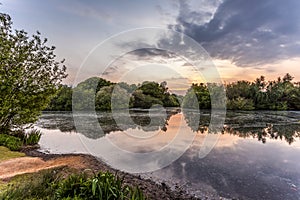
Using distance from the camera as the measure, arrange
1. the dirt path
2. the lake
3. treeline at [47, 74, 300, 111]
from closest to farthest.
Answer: the lake < the dirt path < treeline at [47, 74, 300, 111]

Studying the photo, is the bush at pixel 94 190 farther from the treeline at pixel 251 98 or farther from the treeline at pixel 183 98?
the treeline at pixel 251 98

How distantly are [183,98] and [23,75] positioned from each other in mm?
43974

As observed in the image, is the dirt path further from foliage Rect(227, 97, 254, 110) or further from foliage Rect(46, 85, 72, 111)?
foliage Rect(227, 97, 254, 110)

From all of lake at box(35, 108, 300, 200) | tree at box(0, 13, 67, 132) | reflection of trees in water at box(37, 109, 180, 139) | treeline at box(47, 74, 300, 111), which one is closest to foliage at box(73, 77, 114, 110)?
treeline at box(47, 74, 300, 111)

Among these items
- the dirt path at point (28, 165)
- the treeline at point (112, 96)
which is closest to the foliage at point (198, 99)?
the treeline at point (112, 96)

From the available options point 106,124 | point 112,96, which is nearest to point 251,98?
point 112,96

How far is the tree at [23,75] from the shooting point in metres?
8.22

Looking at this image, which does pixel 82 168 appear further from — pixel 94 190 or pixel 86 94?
pixel 86 94

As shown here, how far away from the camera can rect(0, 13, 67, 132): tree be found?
8219 mm

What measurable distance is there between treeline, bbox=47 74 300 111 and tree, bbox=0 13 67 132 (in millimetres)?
26405

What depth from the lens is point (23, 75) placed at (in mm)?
9273

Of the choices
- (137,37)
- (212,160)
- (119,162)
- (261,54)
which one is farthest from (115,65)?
(261,54)

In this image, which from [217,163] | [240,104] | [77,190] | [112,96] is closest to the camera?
[77,190]

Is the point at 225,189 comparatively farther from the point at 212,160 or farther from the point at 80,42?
the point at 80,42
